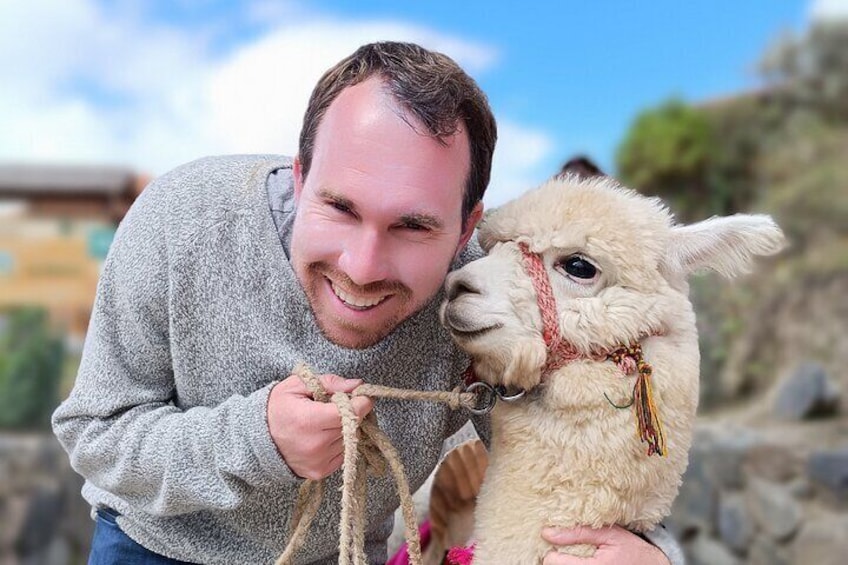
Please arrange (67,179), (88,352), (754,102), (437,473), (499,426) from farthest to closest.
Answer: (754,102)
(67,179)
(437,473)
(88,352)
(499,426)

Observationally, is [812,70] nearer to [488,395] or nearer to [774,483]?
[774,483]

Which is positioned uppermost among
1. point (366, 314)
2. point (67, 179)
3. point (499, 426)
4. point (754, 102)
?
point (754, 102)

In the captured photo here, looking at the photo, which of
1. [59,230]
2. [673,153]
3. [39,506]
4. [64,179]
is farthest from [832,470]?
[64,179]

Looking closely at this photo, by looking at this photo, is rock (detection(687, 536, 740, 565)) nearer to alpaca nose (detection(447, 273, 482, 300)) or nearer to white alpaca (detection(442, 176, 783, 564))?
white alpaca (detection(442, 176, 783, 564))

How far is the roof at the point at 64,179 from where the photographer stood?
19.1 feet

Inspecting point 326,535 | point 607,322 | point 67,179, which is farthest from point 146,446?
point 67,179

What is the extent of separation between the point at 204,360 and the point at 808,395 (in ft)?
11.9

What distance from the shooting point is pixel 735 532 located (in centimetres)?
435

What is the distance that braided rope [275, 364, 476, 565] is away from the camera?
52.1 inches

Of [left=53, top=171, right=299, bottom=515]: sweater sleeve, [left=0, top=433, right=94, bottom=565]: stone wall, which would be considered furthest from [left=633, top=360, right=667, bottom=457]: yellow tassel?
[left=0, top=433, right=94, bottom=565]: stone wall

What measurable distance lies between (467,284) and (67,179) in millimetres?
5181

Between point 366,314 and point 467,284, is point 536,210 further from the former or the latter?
point 366,314

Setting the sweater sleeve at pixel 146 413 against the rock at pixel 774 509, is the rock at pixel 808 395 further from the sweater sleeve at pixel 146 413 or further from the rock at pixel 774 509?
the sweater sleeve at pixel 146 413

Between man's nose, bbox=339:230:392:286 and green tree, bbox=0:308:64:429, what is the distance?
15.4ft
